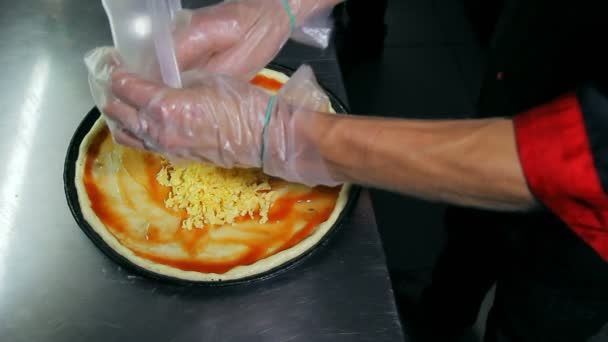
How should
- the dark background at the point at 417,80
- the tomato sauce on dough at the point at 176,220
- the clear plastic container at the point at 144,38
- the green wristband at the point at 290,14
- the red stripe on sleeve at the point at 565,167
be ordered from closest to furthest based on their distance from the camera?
the red stripe on sleeve at the point at 565,167 < the clear plastic container at the point at 144,38 < the tomato sauce on dough at the point at 176,220 < the green wristband at the point at 290,14 < the dark background at the point at 417,80

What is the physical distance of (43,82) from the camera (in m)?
1.23

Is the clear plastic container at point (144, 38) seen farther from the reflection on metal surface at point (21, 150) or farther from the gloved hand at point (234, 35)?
the reflection on metal surface at point (21, 150)

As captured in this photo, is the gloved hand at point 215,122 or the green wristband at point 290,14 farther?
the green wristband at point 290,14

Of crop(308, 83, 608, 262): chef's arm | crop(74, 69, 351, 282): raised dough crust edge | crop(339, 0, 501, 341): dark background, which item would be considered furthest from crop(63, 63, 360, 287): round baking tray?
crop(339, 0, 501, 341): dark background

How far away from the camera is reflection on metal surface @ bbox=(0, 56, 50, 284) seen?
1012 millimetres

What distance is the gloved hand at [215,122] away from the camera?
832 mm

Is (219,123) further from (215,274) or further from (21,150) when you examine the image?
(21,150)

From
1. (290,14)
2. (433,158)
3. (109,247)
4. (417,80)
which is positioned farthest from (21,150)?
(417,80)

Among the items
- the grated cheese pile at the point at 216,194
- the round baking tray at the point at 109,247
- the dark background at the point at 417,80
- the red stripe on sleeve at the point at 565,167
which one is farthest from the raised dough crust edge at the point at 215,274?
the dark background at the point at 417,80

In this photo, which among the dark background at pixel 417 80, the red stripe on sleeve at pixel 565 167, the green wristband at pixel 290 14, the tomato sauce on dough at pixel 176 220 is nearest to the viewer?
the red stripe on sleeve at pixel 565 167

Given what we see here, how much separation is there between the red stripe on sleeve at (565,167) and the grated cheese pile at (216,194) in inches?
18.7

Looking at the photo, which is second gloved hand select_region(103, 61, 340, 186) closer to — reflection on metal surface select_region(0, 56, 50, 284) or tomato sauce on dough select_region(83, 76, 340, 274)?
tomato sauce on dough select_region(83, 76, 340, 274)

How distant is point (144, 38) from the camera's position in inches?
33.3

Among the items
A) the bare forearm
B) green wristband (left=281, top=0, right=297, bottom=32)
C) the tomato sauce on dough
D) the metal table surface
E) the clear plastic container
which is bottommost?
the metal table surface
